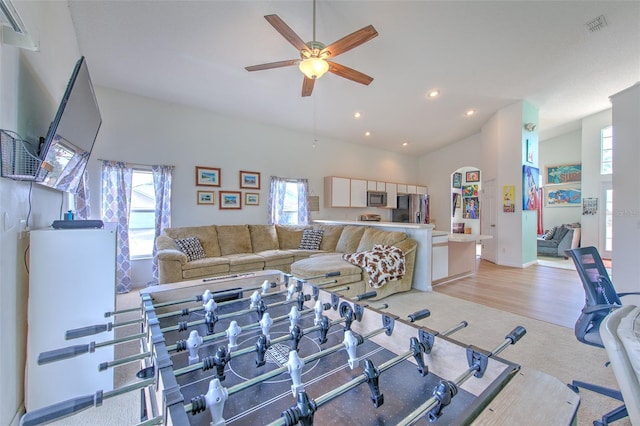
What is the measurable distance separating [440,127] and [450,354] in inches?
253

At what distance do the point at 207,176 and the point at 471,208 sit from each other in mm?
8066

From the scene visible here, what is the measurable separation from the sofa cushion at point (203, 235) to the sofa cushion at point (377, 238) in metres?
2.35

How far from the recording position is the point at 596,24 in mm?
3090

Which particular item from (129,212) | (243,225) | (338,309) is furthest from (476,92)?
(129,212)

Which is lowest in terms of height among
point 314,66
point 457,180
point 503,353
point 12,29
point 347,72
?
point 503,353

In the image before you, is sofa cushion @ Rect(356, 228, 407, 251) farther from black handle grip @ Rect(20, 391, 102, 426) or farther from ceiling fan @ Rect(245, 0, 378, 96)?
black handle grip @ Rect(20, 391, 102, 426)

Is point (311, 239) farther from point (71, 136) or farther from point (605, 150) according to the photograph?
point (605, 150)

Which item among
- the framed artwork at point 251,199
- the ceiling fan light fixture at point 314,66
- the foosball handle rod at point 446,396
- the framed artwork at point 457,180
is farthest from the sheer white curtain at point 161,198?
the framed artwork at point 457,180

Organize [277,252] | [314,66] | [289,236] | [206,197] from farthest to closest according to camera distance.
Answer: [289,236] → [206,197] → [277,252] → [314,66]

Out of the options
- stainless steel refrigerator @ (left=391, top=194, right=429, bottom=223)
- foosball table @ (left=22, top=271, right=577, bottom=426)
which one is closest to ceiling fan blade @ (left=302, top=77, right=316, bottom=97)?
foosball table @ (left=22, top=271, right=577, bottom=426)

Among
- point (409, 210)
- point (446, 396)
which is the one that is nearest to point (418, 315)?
point (446, 396)

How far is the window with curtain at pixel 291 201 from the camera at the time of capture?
18.1ft

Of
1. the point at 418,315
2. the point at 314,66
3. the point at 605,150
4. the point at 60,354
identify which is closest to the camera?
the point at 60,354

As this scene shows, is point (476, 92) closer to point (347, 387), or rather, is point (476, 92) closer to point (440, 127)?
point (440, 127)
